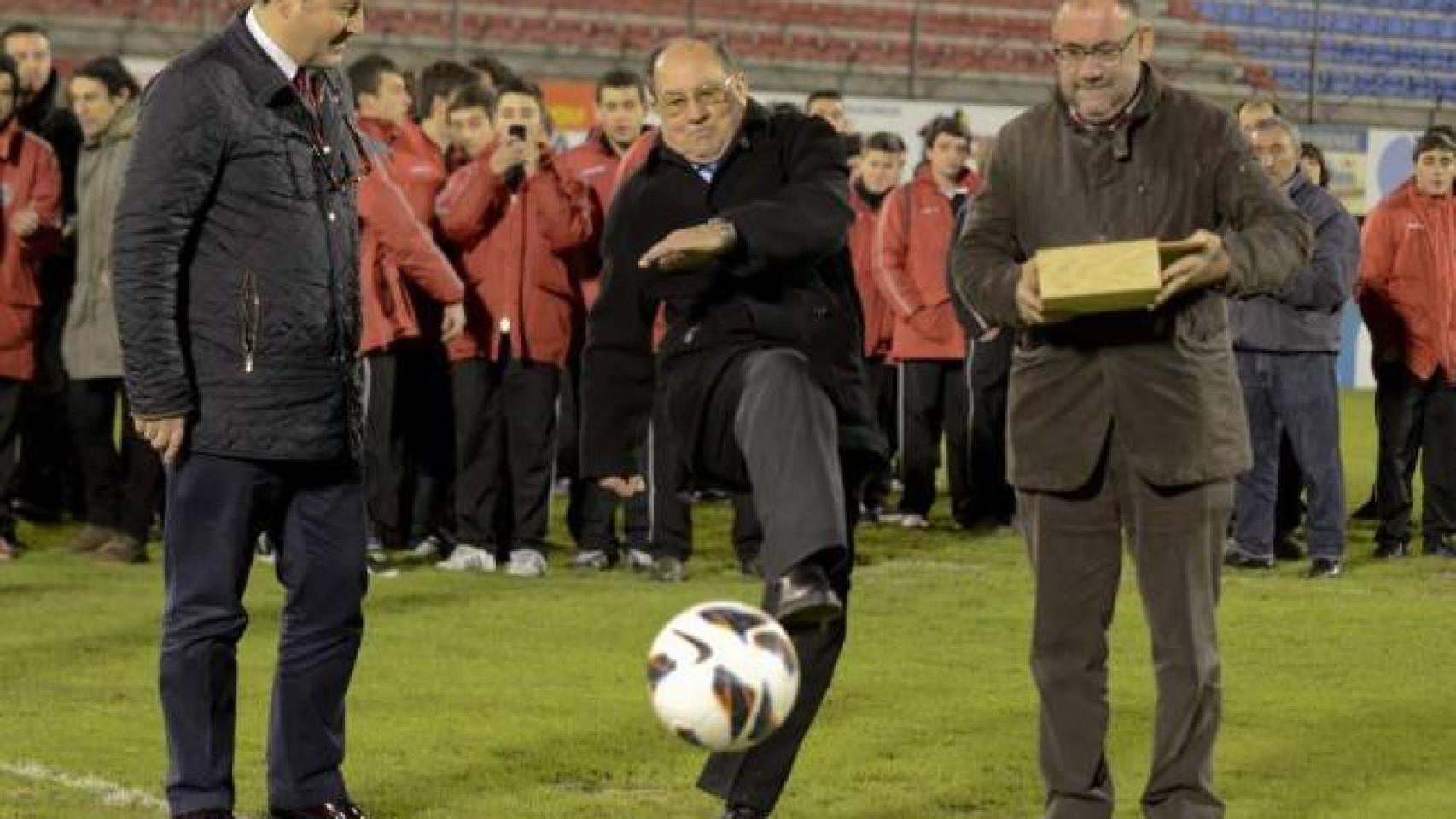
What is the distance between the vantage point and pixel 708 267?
6.51m

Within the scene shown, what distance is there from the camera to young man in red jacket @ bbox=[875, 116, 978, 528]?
1491 centimetres

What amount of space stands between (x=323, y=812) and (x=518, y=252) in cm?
595

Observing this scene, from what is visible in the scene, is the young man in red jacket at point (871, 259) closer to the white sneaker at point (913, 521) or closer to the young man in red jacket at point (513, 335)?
the white sneaker at point (913, 521)

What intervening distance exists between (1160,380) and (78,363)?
24.7ft

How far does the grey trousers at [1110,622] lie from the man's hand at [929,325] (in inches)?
332

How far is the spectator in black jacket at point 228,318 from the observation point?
645 cm

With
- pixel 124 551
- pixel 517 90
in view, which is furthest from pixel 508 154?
pixel 124 551

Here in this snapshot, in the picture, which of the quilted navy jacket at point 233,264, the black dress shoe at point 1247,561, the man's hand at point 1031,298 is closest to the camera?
the man's hand at point 1031,298

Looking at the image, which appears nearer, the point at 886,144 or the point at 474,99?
the point at 474,99

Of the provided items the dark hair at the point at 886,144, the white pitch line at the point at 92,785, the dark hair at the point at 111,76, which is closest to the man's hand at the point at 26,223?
the dark hair at the point at 111,76

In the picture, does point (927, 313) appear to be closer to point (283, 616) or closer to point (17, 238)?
point (17, 238)

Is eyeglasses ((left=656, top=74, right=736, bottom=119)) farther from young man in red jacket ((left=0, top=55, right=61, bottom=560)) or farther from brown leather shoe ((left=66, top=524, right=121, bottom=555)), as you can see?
brown leather shoe ((left=66, top=524, right=121, bottom=555))

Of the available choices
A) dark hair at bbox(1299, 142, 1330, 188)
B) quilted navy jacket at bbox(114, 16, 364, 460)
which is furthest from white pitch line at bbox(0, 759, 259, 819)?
dark hair at bbox(1299, 142, 1330, 188)

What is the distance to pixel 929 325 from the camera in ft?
48.9
